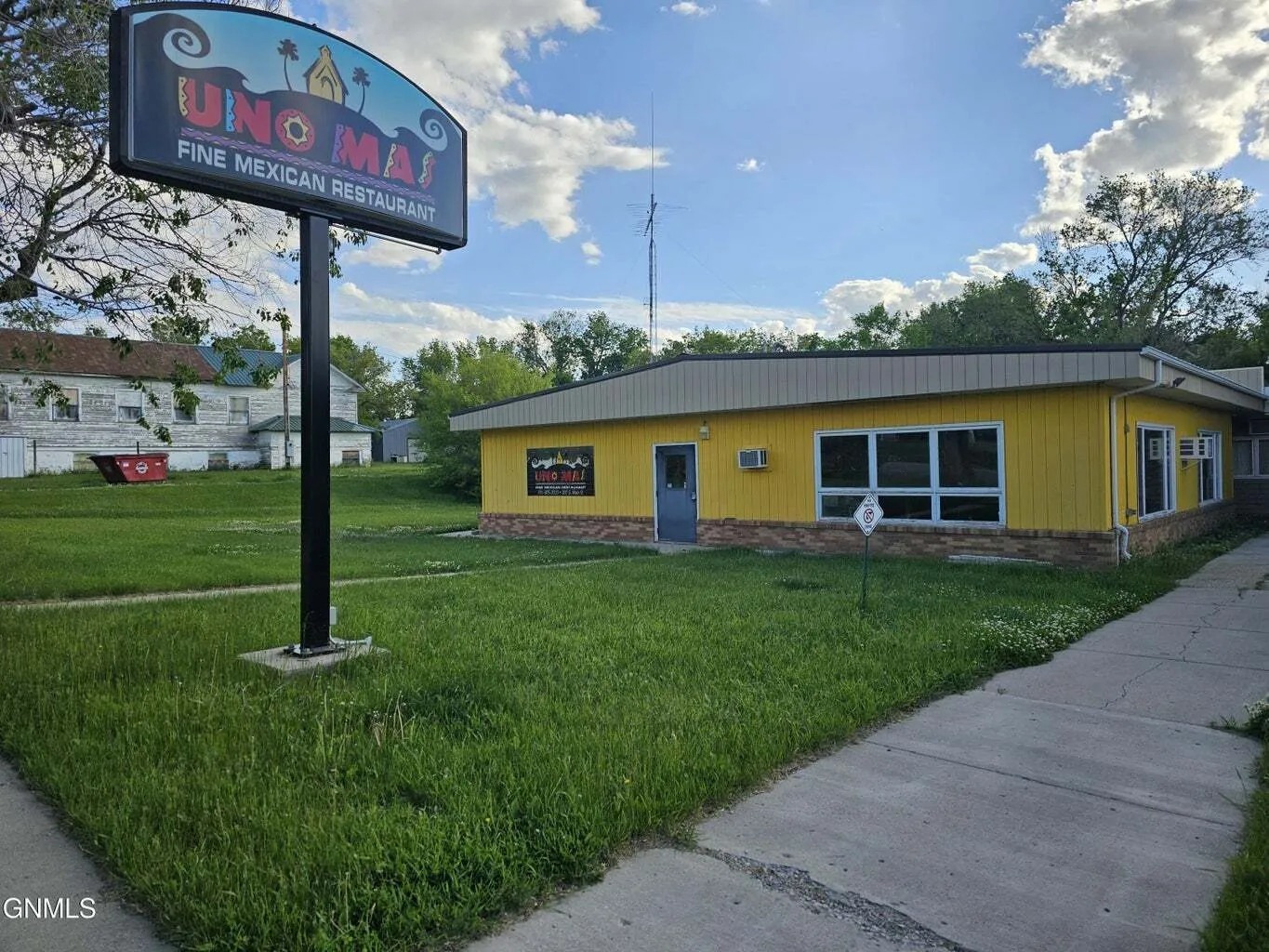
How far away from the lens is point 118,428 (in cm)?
3281

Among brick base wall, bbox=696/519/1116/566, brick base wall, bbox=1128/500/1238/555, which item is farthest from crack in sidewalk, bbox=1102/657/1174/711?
brick base wall, bbox=1128/500/1238/555

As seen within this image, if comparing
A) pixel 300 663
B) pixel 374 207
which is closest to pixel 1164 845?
pixel 300 663

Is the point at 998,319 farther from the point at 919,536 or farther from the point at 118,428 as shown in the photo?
the point at 118,428

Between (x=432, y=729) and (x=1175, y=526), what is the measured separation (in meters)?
13.5

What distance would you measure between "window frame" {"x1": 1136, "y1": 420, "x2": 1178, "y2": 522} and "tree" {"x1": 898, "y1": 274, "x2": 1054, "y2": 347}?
20.1 metres

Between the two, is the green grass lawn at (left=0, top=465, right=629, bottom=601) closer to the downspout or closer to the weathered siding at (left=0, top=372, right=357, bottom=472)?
the weathered siding at (left=0, top=372, right=357, bottom=472)

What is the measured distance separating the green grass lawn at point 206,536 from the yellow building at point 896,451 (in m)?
1.96

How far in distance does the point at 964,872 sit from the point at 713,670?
2.66 metres

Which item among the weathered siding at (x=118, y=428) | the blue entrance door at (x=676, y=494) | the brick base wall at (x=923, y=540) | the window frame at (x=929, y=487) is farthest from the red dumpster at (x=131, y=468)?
the window frame at (x=929, y=487)

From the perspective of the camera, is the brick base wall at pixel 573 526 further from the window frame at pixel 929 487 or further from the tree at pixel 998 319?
the tree at pixel 998 319

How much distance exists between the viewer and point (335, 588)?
33.0 ft

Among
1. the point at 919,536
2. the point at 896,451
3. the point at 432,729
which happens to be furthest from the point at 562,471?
the point at 432,729

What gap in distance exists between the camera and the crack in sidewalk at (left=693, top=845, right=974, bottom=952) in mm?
2723

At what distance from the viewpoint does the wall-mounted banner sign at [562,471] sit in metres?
17.0
